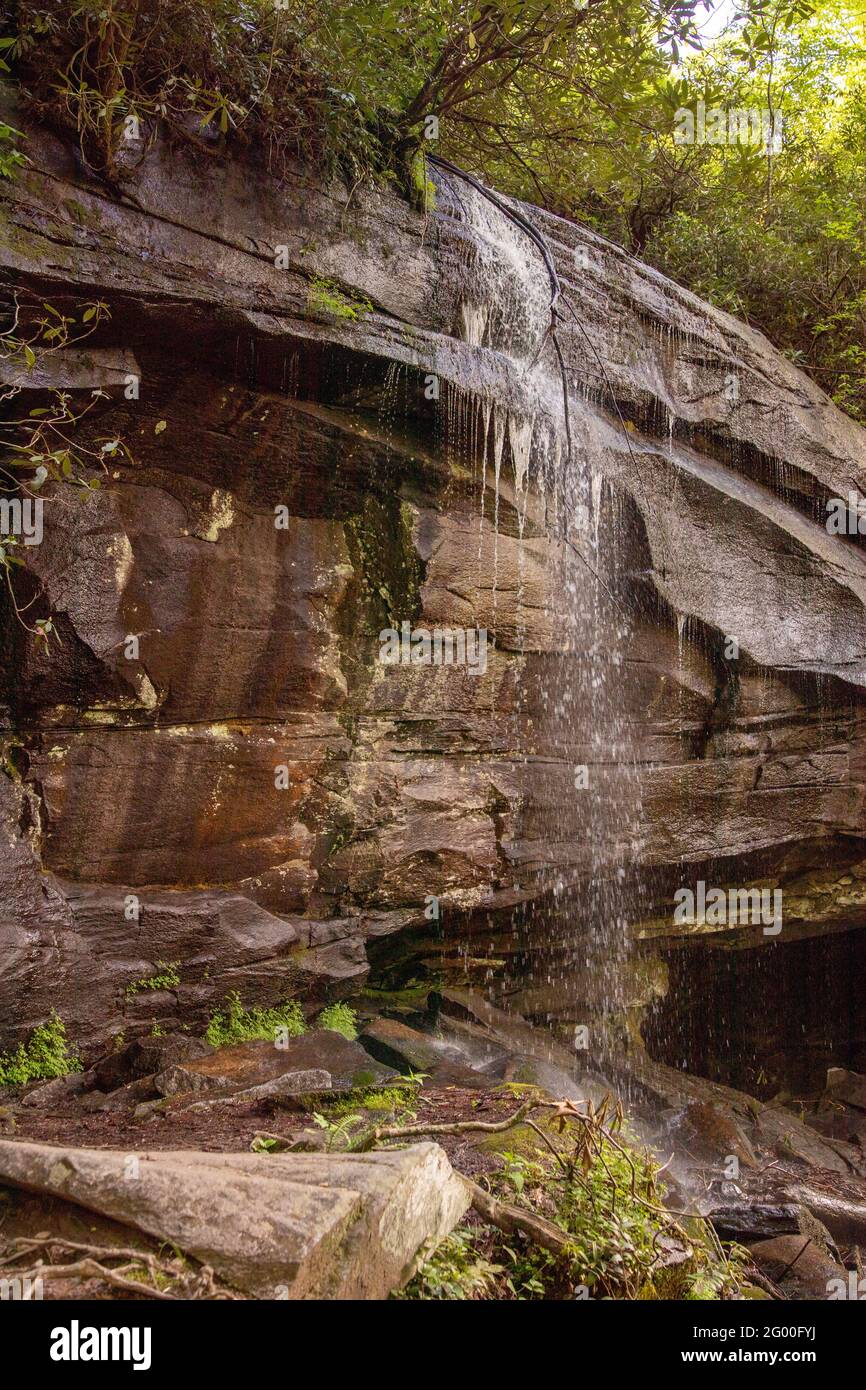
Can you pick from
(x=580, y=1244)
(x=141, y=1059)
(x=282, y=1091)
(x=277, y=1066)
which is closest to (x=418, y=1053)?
(x=277, y=1066)

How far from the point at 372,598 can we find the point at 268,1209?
16.9 ft

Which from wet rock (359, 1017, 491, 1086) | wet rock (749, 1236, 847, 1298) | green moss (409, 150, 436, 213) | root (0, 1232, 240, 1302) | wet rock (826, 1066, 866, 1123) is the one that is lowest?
wet rock (826, 1066, 866, 1123)

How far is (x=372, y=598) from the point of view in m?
7.30

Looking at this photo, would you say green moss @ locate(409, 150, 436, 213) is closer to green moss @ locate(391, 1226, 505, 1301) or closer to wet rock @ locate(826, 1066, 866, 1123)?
green moss @ locate(391, 1226, 505, 1301)

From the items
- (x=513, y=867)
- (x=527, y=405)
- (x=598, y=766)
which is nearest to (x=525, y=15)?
(x=527, y=405)

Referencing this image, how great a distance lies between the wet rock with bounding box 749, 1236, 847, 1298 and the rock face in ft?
11.0

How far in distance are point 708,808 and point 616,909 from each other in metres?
1.32

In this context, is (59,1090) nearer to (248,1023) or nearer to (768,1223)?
(248,1023)

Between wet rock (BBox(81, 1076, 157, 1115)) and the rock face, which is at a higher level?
the rock face

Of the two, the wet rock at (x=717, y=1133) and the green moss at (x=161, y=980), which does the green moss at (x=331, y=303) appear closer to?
the green moss at (x=161, y=980)

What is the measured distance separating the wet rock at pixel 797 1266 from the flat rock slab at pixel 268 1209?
2.99 metres

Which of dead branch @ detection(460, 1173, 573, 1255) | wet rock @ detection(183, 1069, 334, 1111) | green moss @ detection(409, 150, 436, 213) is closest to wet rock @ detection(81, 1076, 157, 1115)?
wet rock @ detection(183, 1069, 334, 1111)

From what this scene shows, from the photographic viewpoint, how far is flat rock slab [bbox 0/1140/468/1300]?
101 inches

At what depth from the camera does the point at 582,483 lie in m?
7.96
